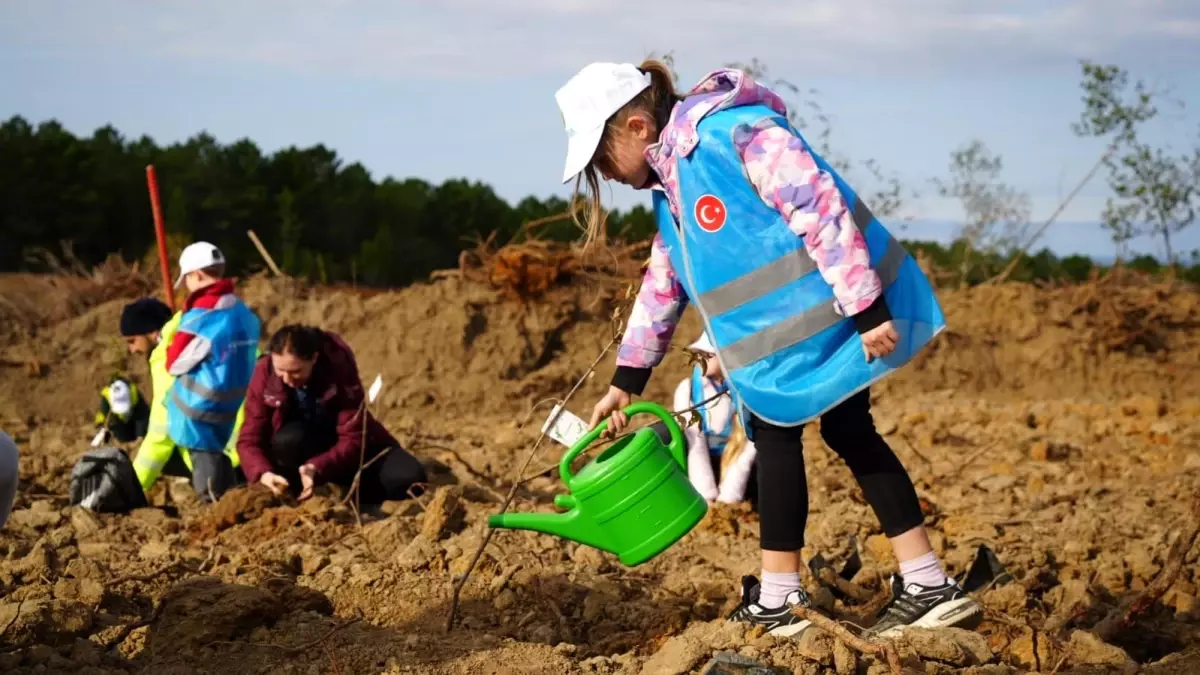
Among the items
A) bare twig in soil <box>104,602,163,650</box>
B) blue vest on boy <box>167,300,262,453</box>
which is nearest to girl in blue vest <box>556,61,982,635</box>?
bare twig in soil <box>104,602,163,650</box>

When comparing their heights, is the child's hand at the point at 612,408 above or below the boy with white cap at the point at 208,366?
above

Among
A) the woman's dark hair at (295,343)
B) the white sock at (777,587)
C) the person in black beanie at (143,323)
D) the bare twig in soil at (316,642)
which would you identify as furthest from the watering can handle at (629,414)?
the person in black beanie at (143,323)

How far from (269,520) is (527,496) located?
129 cm

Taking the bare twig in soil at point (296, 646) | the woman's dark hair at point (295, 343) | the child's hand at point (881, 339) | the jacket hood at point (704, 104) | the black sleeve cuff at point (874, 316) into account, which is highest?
the jacket hood at point (704, 104)

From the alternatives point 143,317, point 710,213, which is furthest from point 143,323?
point 710,213

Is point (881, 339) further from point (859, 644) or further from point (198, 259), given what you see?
point (198, 259)

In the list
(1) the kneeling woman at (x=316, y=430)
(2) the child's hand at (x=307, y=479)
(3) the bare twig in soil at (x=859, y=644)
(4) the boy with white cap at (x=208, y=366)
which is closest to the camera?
(3) the bare twig in soil at (x=859, y=644)

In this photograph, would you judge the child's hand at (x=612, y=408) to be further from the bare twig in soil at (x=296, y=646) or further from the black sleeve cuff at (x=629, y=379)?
the bare twig in soil at (x=296, y=646)

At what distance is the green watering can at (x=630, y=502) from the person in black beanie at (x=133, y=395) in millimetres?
3537

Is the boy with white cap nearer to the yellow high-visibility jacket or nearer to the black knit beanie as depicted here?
the yellow high-visibility jacket

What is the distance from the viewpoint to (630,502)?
3148mm

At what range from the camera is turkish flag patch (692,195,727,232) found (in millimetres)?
3029

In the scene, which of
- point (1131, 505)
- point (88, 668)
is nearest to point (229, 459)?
point (88, 668)

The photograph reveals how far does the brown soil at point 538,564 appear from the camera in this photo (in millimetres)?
3225
